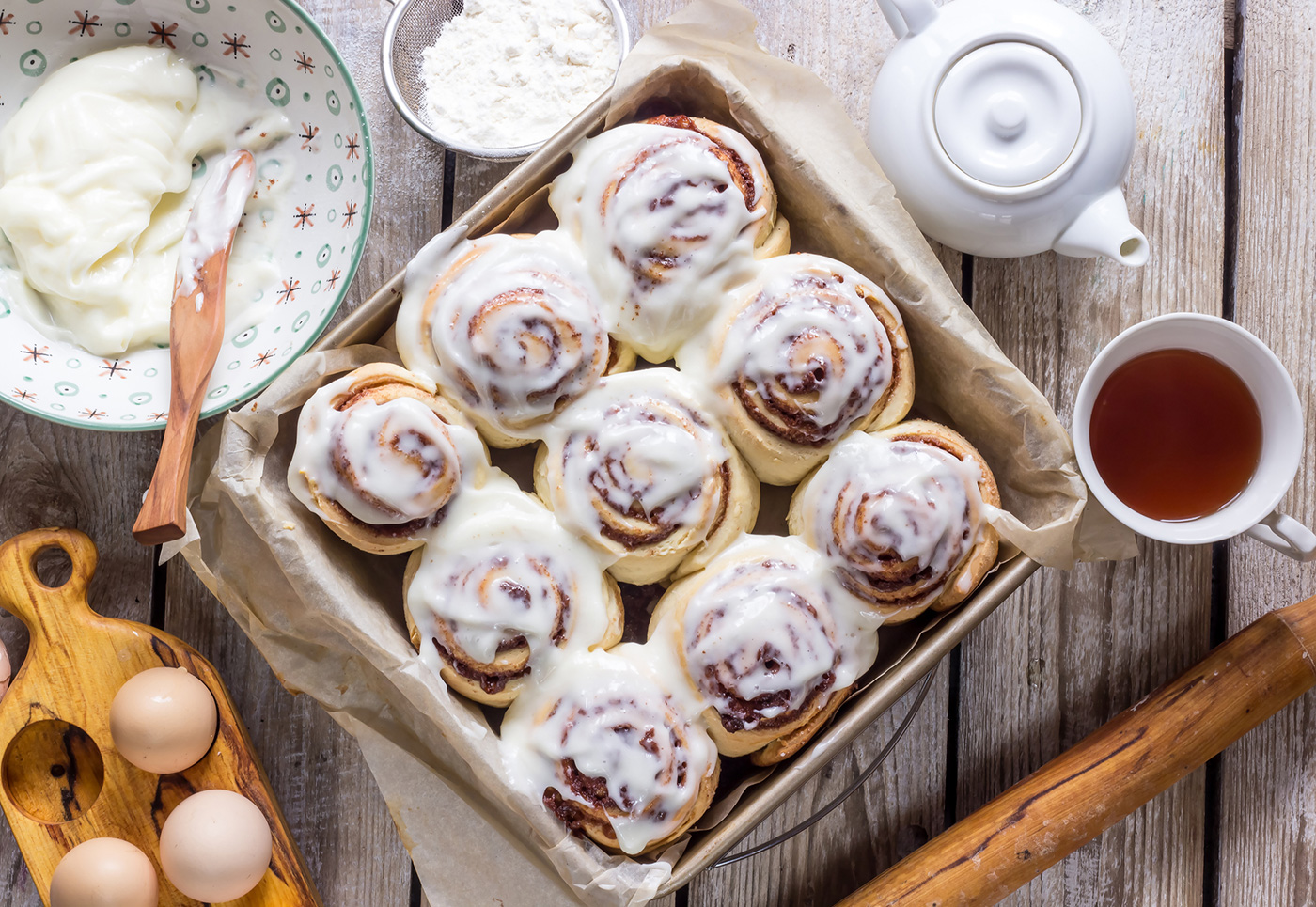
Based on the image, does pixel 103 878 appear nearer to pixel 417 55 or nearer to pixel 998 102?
pixel 417 55

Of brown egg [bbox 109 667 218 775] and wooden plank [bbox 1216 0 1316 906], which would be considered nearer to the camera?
brown egg [bbox 109 667 218 775]

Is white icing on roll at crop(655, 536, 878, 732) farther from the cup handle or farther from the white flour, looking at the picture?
the white flour

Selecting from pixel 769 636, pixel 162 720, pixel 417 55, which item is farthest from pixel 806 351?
pixel 162 720

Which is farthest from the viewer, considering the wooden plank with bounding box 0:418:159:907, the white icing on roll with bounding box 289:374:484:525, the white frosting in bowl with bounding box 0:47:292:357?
the wooden plank with bounding box 0:418:159:907

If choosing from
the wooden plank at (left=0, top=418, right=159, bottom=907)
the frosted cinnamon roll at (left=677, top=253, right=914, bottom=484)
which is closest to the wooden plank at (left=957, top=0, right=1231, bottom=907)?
the frosted cinnamon roll at (left=677, top=253, right=914, bottom=484)

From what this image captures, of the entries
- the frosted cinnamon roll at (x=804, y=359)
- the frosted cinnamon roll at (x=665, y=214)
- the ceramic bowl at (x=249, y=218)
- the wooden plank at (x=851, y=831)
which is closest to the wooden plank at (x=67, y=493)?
the ceramic bowl at (x=249, y=218)

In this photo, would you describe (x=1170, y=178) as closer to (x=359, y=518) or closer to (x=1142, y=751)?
(x=1142, y=751)
